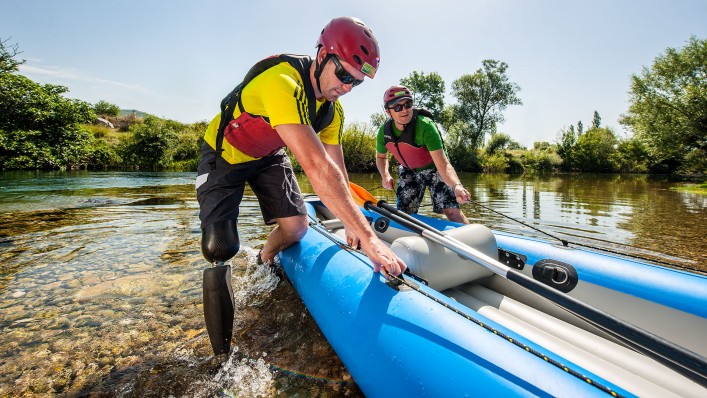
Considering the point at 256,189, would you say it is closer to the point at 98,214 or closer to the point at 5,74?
the point at 98,214

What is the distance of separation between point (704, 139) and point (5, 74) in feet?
168

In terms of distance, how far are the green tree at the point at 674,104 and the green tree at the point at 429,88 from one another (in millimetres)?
21347

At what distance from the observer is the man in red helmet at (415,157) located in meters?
4.16

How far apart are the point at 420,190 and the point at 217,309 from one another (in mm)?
3452

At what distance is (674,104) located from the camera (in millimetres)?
25094

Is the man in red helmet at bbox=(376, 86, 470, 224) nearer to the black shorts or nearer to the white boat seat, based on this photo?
the white boat seat

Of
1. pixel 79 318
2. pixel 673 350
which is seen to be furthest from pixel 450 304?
pixel 79 318

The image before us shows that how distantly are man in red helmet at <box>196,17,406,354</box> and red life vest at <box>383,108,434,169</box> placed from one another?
6.17ft

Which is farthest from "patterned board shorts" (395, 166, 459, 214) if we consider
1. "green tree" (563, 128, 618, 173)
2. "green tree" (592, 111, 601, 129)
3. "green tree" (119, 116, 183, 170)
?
"green tree" (592, 111, 601, 129)

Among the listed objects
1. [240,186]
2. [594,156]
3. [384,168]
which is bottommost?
[240,186]

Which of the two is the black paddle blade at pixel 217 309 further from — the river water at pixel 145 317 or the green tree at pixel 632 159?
the green tree at pixel 632 159

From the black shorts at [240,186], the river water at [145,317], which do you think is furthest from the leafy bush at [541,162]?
the black shorts at [240,186]

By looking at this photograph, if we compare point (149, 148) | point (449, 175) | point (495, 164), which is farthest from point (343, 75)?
point (149, 148)

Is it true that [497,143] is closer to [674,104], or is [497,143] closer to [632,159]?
[674,104]
